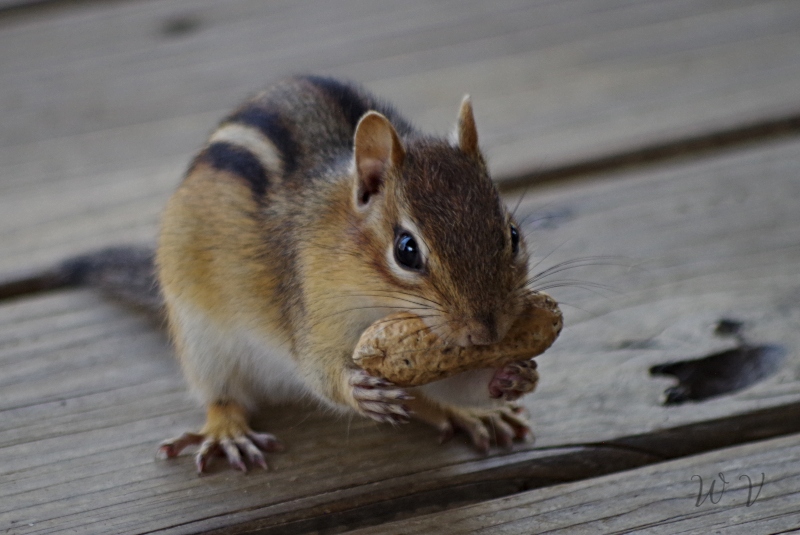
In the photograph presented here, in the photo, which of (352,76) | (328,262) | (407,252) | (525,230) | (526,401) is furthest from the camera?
(352,76)

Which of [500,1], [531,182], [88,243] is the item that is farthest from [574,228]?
[500,1]

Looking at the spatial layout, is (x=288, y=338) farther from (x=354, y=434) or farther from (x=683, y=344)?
(x=683, y=344)

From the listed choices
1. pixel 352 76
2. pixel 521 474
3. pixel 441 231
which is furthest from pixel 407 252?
pixel 352 76

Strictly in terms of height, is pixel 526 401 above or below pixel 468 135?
below

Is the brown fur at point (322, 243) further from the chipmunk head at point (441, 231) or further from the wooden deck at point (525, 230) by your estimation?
the wooden deck at point (525, 230)
